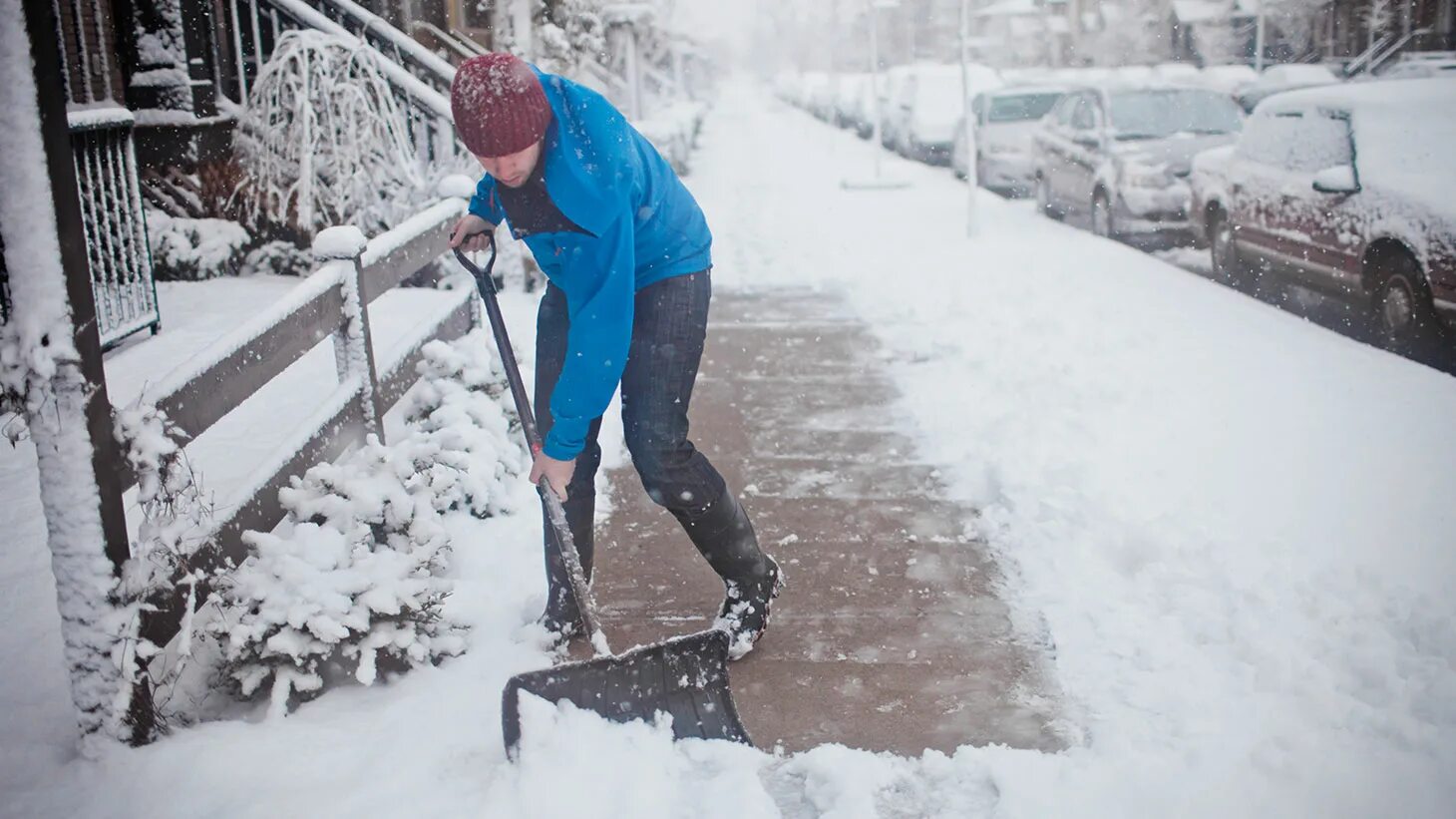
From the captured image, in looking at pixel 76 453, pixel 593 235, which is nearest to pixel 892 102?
pixel 593 235

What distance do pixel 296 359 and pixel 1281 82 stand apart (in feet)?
78.7

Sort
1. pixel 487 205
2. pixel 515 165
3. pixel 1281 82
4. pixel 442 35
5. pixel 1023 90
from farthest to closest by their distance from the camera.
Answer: pixel 1281 82 → pixel 1023 90 → pixel 442 35 → pixel 487 205 → pixel 515 165

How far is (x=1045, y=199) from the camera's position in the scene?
13.4m

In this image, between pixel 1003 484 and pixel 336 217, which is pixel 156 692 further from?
pixel 336 217

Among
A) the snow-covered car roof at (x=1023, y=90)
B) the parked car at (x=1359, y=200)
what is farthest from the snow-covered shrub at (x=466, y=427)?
the snow-covered car roof at (x=1023, y=90)

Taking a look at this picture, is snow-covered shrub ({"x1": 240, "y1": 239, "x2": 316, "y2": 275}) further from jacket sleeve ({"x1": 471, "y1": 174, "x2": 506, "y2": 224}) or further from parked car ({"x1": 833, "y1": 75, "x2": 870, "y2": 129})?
parked car ({"x1": 833, "y1": 75, "x2": 870, "y2": 129})

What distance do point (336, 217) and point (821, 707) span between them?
592cm

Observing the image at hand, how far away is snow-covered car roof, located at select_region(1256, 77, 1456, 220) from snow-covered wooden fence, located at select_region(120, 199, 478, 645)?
5.85 m

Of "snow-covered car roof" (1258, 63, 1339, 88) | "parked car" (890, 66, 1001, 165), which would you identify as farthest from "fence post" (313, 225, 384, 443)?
"snow-covered car roof" (1258, 63, 1339, 88)

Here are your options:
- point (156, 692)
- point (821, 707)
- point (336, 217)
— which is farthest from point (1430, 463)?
point (336, 217)

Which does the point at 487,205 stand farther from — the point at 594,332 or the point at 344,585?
the point at 344,585

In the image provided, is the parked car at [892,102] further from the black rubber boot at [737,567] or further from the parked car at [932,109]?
the black rubber boot at [737,567]

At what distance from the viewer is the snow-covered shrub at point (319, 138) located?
7.45 meters

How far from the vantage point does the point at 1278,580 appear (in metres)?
3.62
